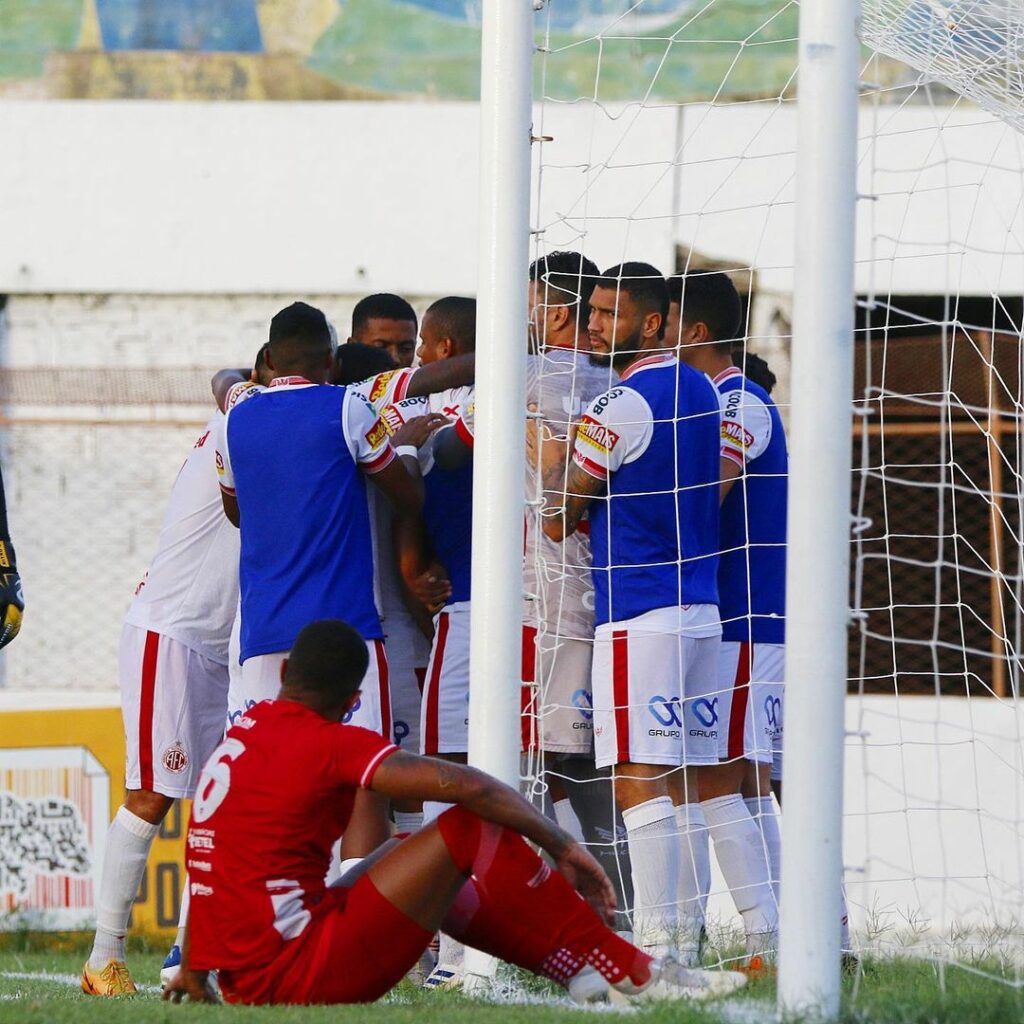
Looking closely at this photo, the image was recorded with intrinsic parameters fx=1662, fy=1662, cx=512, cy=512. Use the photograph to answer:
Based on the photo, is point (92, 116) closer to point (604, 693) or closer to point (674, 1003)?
point (604, 693)

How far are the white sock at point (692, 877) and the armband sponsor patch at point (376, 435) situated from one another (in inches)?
57.1

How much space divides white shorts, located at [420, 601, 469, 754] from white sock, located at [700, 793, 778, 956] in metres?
0.82

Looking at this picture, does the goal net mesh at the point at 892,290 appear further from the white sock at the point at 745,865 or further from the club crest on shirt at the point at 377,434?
the club crest on shirt at the point at 377,434

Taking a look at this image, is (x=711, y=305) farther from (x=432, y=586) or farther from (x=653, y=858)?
(x=653, y=858)

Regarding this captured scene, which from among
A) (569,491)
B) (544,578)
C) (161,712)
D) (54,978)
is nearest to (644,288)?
(569,491)

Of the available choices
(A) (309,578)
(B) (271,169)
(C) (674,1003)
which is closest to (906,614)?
(B) (271,169)

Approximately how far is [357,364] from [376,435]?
931 mm

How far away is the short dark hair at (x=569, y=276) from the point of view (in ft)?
18.3

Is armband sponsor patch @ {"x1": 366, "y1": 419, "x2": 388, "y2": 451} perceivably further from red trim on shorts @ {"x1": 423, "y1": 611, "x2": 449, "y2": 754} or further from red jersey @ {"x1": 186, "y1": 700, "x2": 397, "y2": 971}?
red jersey @ {"x1": 186, "y1": 700, "x2": 397, "y2": 971}

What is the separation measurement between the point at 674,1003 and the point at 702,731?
1.57 meters

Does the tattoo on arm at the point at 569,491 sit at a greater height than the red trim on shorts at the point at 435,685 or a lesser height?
greater

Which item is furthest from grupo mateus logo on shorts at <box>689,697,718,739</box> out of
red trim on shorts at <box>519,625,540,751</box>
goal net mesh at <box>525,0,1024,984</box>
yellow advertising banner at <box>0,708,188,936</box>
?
yellow advertising banner at <box>0,708,188,936</box>

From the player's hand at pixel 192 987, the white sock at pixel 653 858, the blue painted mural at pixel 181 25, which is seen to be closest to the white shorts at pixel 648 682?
the white sock at pixel 653 858

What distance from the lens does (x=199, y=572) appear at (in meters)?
5.34
